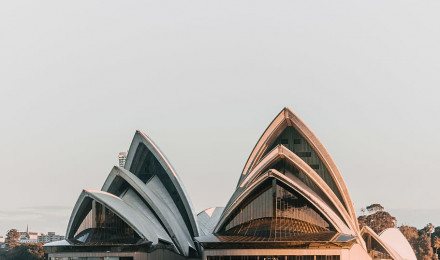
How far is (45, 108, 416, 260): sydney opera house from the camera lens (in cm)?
7644

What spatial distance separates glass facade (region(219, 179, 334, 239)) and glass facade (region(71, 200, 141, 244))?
1103cm

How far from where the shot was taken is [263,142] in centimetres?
8594

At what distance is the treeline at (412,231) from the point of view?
144m

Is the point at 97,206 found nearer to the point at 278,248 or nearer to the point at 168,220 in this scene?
the point at 168,220

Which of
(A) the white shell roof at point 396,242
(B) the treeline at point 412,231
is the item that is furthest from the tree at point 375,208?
(A) the white shell roof at point 396,242

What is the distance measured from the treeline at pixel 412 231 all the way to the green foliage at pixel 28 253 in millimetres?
61499

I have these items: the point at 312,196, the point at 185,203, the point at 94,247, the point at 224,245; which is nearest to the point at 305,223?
the point at 312,196

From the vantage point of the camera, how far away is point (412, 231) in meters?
161

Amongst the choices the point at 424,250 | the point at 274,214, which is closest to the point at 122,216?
the point at 274,214

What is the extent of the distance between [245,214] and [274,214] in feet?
10.5

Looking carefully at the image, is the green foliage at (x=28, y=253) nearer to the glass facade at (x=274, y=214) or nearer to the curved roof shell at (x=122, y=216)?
the curved roof shell at (x=122, y=216)

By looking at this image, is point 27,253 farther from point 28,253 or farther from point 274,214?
point 274,214

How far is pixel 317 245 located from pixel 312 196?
7133 millimetres

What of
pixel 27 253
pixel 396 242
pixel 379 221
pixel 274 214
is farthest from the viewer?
pixel 379 221
